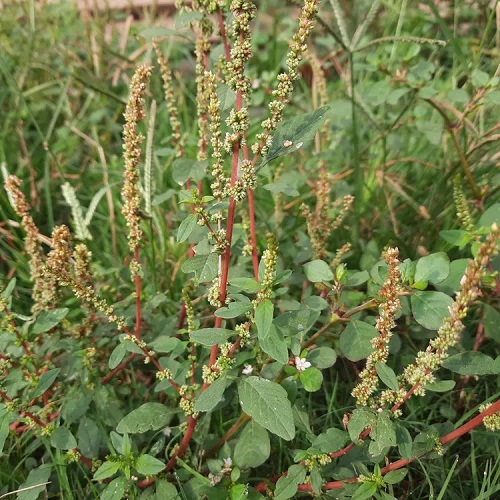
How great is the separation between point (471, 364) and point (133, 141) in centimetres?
93

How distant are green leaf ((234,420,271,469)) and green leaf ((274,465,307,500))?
75 mm

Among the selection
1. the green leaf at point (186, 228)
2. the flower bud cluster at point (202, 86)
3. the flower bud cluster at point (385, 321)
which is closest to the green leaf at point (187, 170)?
the flower bud cluster at point (202, 86)

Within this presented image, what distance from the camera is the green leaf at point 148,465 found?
1250mm

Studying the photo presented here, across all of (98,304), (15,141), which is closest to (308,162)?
(98,304)

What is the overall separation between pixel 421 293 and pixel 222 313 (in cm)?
46

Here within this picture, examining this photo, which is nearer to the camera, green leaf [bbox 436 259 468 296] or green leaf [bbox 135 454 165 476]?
green leaf [bbox 135 454 165 476]

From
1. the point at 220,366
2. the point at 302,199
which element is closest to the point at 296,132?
the point at 220,366

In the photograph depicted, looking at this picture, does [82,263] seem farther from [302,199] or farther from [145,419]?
[302,199]

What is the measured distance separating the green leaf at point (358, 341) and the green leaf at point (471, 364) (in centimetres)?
17

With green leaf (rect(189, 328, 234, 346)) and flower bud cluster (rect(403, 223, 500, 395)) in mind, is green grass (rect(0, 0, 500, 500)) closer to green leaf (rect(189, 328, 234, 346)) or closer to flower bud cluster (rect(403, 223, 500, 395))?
flower bud cluster (rect(403, 223, 500, 395))

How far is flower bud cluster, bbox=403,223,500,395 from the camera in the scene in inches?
34.6

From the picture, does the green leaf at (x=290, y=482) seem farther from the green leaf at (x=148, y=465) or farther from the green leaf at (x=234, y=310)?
the green leaf at (x=234, y=310)

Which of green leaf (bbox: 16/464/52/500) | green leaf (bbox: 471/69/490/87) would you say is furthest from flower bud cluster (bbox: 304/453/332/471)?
green leaf (bbox: 471/69/490/87)

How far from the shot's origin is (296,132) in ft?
3.76
